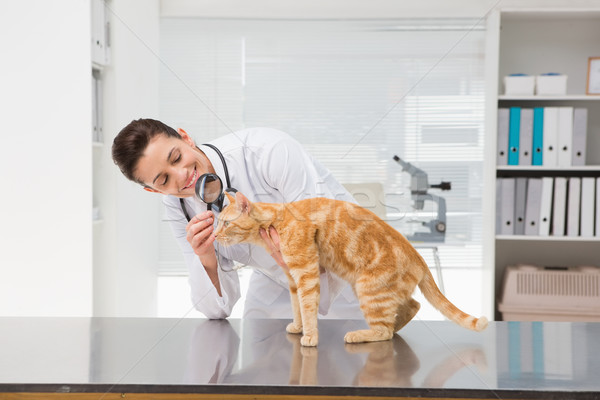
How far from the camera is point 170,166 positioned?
3.79 ft

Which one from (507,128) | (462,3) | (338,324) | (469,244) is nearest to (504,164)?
(507,128)

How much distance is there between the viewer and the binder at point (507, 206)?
2.67 metres

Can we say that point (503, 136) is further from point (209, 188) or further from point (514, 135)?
point (209, 188)

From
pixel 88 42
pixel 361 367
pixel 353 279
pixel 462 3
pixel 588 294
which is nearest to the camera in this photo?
pixel 361 367

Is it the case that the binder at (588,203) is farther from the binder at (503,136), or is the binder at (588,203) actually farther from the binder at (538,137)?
the binder at (503,136)

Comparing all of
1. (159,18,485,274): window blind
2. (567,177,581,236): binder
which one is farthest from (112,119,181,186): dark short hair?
(567,177,581,236): binder

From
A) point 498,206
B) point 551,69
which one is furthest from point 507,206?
point 551,69

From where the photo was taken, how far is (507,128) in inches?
105

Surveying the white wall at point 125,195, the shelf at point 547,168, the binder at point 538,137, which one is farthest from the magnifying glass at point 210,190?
the binder at point 538,137

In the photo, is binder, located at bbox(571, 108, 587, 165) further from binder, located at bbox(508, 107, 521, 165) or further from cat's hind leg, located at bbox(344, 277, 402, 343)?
cat's hind leg, located at bbox(344, 277, 402, 343)

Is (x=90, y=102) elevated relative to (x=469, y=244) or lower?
elevated

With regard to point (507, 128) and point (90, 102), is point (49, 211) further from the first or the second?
point (507, 128)

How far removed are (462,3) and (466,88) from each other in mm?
444

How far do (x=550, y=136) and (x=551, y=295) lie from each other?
744mm
